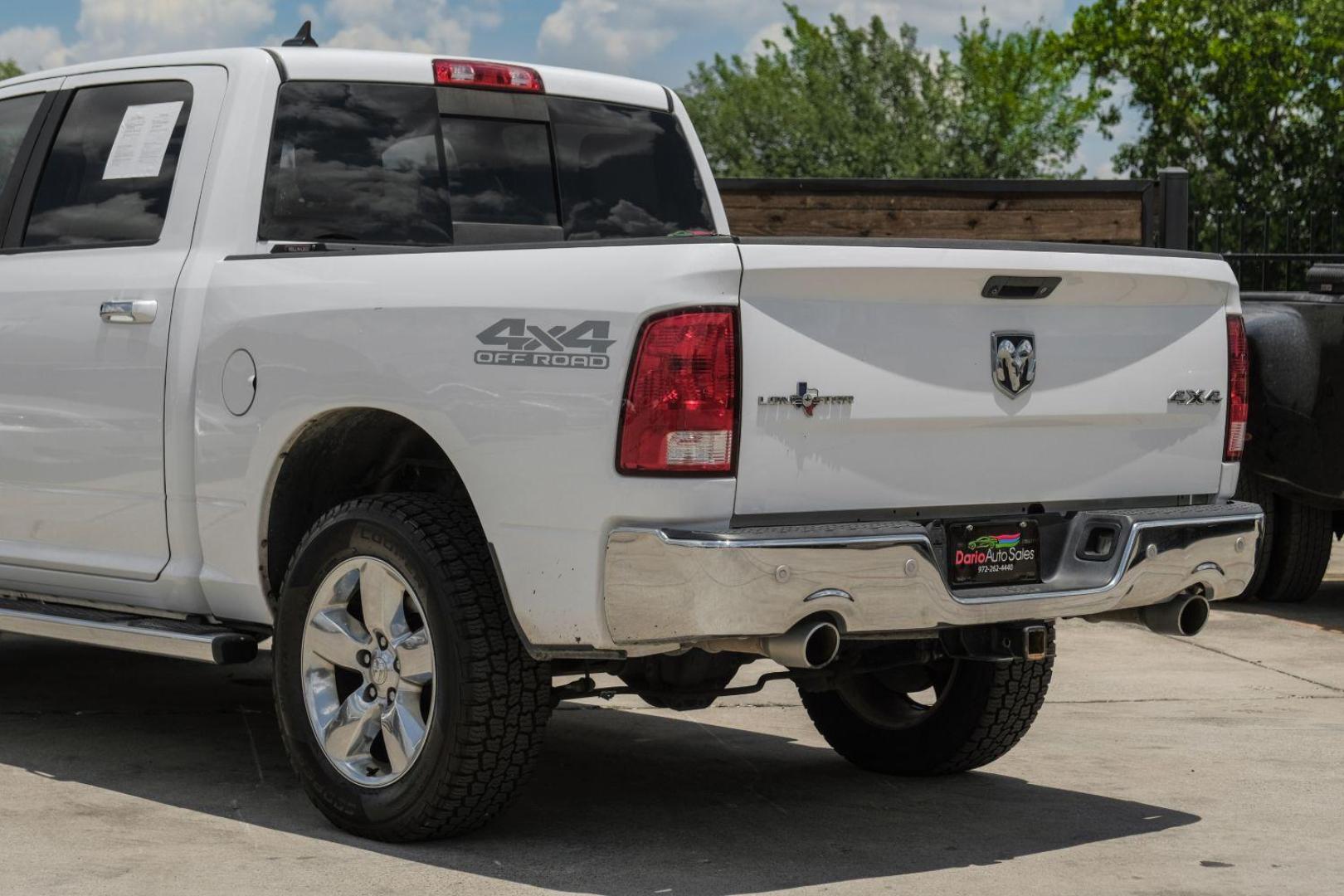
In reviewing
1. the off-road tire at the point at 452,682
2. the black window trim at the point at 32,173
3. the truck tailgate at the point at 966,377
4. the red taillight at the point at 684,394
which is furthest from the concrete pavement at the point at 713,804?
the black window trim at the point at 32,173

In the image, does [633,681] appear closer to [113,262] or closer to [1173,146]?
[113,262]

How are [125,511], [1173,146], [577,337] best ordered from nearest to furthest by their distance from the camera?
[577,337] < [125,511] < [1173,146]

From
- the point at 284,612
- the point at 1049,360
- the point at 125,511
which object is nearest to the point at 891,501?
the point at 1049,360

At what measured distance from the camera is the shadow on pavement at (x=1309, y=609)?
9.80m

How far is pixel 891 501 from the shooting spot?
4.66m

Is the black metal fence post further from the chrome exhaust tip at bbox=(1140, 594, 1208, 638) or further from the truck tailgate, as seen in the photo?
the chrome exhaust tip at bbox=(1140, 594, 1208, 638)

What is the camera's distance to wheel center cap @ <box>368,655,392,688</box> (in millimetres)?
4965

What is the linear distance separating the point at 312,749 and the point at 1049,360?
83.6 inches

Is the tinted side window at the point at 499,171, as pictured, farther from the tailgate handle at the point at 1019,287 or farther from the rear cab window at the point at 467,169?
the tailgate handle at the point at 1019,287

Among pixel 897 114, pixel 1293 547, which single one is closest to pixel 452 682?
pixel 1293 547

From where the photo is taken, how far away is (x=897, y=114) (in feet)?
226

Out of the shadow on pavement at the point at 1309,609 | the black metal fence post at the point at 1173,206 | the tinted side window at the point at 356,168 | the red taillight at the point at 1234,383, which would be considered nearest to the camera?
the red taillight at the point at 1234,383

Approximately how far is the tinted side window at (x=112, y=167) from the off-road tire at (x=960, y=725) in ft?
8.06

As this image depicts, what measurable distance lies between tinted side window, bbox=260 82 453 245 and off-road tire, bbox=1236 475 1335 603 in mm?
5700
